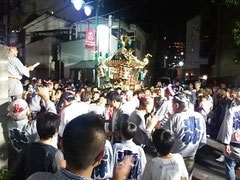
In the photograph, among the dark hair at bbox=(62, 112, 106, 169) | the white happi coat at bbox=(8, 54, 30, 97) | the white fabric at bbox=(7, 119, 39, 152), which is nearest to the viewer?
the dark hair at bbox=(62, 112, 106, 169)

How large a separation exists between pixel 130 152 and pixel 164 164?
2.47ft

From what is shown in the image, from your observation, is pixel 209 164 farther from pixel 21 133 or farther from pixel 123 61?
pixel 123 61

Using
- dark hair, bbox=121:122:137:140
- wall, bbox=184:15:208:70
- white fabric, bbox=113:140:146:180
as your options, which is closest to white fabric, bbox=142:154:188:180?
white fabric, bbox=113:140:146:180

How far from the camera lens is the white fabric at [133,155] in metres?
4.51

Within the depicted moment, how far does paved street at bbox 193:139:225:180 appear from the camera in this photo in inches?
337

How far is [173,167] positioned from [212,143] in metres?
8.80

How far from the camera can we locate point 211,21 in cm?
2992

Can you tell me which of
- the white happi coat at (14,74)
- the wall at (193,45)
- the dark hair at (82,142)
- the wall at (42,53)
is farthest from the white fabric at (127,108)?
the wall at (193,45)

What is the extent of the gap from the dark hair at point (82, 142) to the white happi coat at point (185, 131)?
3.65 metres

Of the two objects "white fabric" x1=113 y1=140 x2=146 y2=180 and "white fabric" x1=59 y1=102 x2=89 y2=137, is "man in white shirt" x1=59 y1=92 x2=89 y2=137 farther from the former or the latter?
"white fabric" x1=113 y1=140 x2=146 y2=180

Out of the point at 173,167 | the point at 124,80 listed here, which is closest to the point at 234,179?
the point at 173,167

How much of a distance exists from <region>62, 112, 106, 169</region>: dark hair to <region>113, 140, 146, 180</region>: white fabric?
2.48m

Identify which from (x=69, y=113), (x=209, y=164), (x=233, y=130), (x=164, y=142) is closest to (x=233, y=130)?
(x=233, y=130)

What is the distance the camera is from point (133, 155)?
4.55 m
